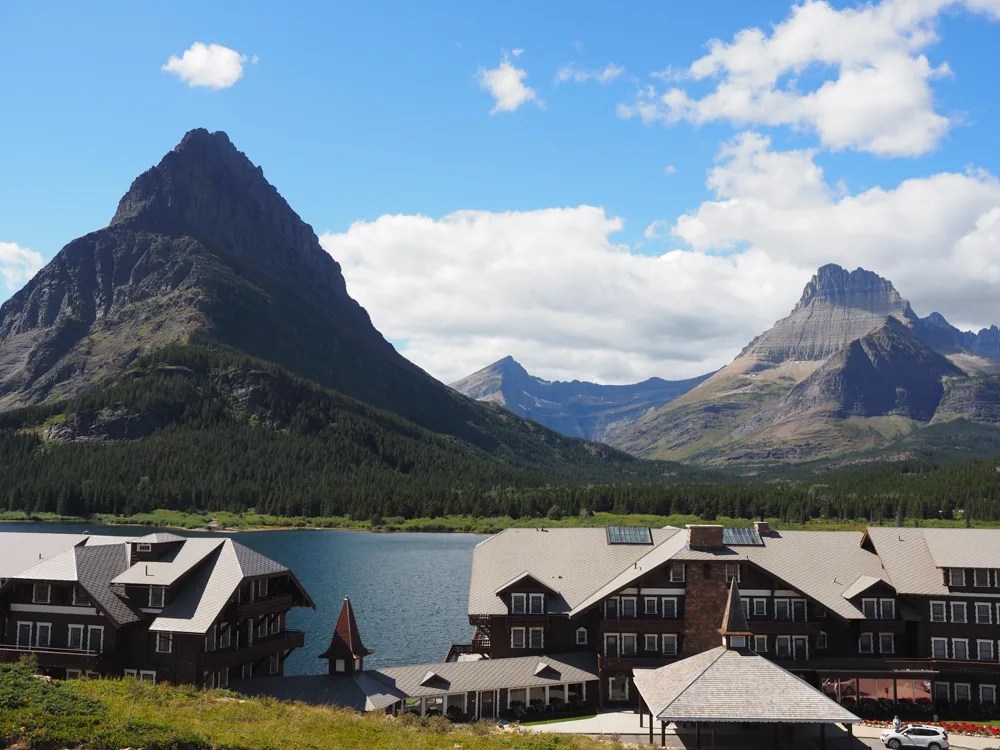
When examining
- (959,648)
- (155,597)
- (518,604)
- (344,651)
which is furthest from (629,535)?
(155,597)

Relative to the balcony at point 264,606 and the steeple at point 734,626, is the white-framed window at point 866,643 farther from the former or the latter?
the balcony at point 264,606

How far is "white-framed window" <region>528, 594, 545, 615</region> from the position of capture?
64.5 metres

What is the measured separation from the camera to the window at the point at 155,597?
5747cm

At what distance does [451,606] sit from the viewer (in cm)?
10188

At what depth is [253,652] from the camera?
2341 inches

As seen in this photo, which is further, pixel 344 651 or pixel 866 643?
pixel 866 643

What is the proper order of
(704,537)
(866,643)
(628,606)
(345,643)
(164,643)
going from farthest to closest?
(704,537)
(866,643)
(628,606)
(345,643)
(164,643)

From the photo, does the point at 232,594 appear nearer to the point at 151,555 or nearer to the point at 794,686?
the point at 151,555

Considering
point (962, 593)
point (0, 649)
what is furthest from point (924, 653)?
point (0, 649)

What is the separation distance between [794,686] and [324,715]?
81.7ft

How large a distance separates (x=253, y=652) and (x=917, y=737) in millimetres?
39874


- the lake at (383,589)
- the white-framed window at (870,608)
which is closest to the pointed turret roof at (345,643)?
the lake at (383,589)

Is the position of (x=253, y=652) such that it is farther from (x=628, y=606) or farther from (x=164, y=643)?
(x=628, y=606)

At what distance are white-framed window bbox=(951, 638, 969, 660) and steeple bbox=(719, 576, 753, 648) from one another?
18.7 metres
